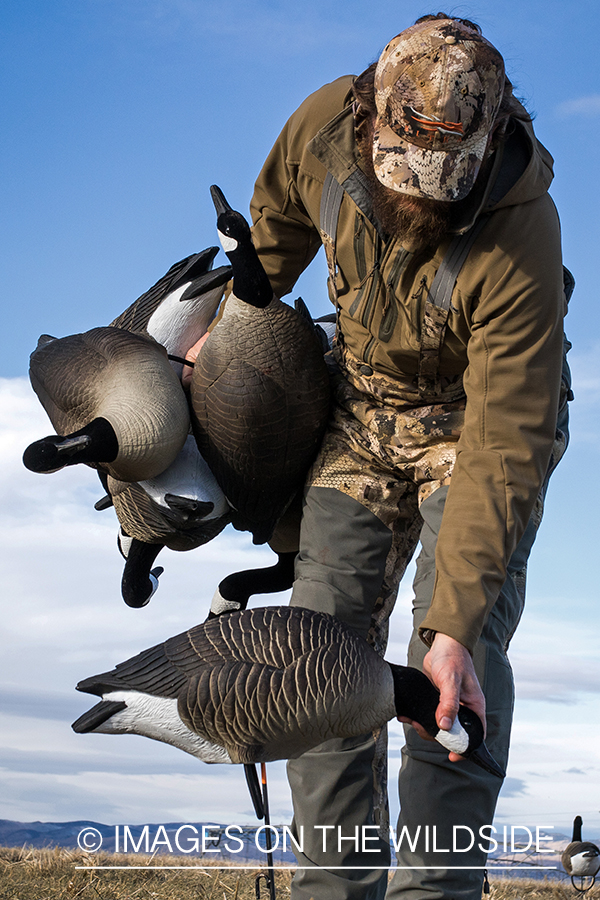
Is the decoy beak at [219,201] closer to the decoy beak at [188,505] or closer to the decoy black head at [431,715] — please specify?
the decoy beak at [188,505]

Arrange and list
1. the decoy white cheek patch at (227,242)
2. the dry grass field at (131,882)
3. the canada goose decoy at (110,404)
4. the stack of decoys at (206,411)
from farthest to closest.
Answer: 1. the dry grass field at (131,882)
2. the decoy white cheek patch at (227,242)
3. the stack of decoys at (206,411)
4. the canada goose decoy at (110,404)

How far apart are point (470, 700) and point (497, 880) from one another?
4.11 m

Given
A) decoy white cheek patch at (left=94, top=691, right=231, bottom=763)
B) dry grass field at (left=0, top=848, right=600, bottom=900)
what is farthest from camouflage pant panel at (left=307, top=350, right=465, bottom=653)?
dry grass field at (left=0, top=848, right=600, bottom=900)

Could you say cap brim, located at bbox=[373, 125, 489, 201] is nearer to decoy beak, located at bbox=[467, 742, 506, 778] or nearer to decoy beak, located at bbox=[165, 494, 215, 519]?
decoy beak, located at bbox=[165, 494, 215, 519]

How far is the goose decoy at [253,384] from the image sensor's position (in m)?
3.11

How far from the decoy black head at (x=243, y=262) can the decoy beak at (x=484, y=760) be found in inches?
66.7

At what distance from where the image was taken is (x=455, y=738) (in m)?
2.50

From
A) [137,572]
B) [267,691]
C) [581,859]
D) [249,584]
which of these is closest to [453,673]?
[267,691]

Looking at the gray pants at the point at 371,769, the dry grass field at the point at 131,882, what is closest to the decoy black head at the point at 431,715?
the gray pants at the point at 371,769

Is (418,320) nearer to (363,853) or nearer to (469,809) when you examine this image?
(469,809)

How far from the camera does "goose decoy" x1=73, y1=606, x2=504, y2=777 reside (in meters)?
2.45

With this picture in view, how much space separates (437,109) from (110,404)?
4.84ft

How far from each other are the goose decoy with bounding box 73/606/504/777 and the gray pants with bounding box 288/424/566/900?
0.29 metres

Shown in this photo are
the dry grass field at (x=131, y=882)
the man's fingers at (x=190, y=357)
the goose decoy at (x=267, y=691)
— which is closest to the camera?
the goose decoy at (x=267, y=691)
